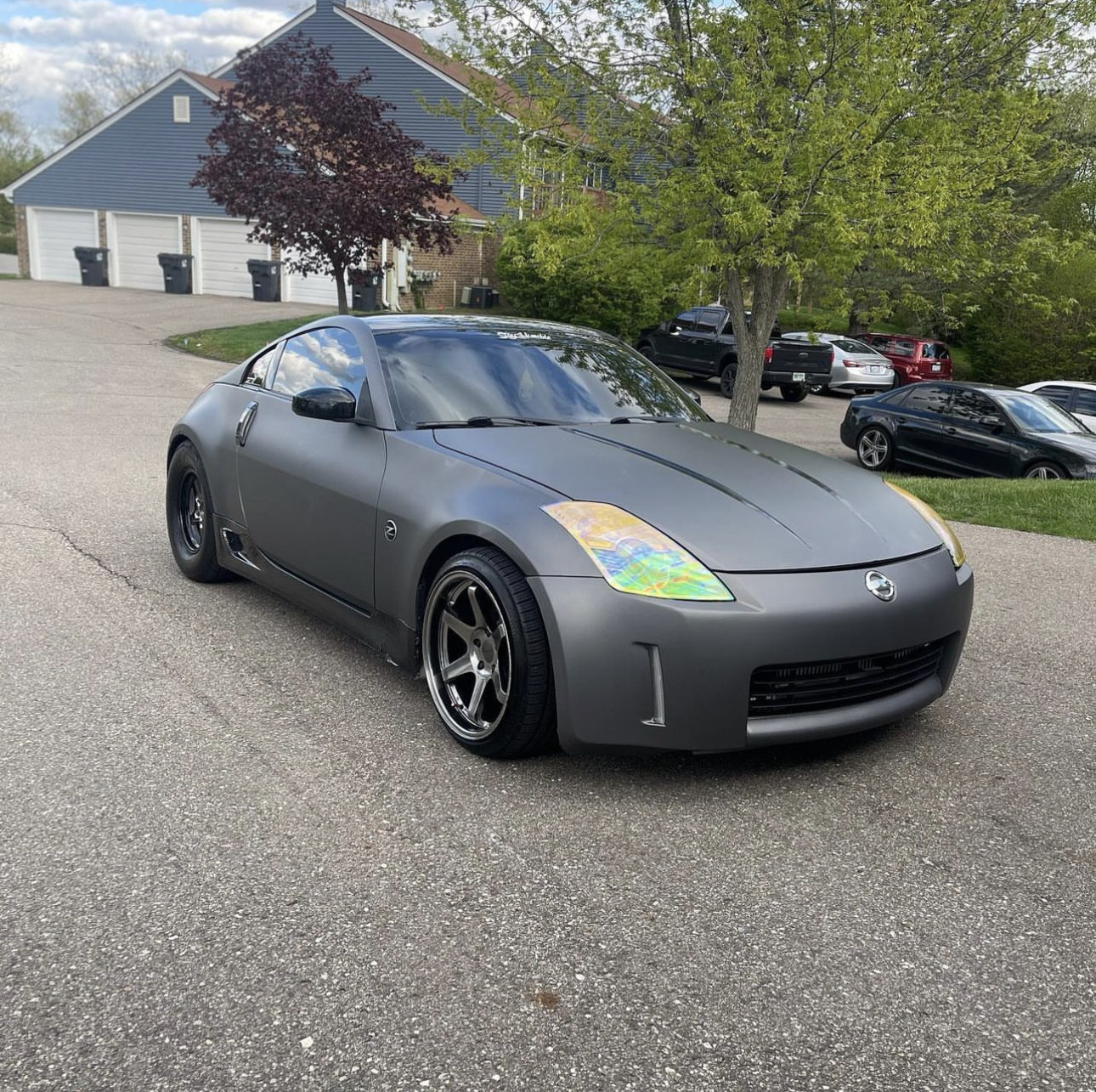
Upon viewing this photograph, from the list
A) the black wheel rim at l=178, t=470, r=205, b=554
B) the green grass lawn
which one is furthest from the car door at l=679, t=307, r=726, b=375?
the black wheel rim at l=178, t=470, r=205, b=554

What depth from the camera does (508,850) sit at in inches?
126

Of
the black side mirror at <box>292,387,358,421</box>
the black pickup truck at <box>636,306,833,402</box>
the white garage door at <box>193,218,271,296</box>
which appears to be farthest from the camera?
the white garage door at <box>193,218,271,296</box>

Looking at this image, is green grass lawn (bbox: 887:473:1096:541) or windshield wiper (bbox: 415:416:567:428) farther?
green grass lawn (bbox: 887:473:1096:541)

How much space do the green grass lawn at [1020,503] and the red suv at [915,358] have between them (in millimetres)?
15869

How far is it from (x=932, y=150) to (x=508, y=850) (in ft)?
32.1

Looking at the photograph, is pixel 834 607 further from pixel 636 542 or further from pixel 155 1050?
pixel 155 1050

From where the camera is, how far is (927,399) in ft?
47.1

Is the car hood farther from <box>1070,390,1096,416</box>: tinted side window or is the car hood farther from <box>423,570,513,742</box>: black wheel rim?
<box>1070,390,1096,416</box>: tinted side window

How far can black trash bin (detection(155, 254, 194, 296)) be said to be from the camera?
110ft

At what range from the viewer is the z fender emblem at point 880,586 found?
3.57m

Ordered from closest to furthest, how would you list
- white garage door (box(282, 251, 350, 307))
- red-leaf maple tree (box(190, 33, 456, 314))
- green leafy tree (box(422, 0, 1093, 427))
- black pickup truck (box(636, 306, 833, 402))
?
green leafy tree (box(422, 0, 1093, 427)), red-leaf maple tree (box(190, 33, 456, 314)), black pickup truck (box(636, 306, 833, 402)), white garage door (box(282, 251, 350, 307))

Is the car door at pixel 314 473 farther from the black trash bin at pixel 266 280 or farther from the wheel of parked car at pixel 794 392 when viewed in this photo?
the black trash bin at pixel 266 280

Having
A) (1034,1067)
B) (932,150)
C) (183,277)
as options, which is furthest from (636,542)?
(183,277)

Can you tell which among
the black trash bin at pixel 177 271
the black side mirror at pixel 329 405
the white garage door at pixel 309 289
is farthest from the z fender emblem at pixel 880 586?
the black trash bin at pixel 177 271
